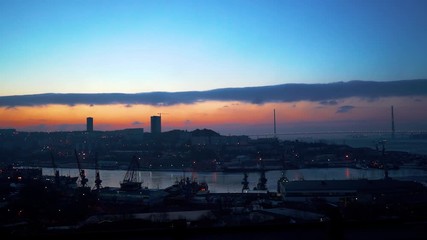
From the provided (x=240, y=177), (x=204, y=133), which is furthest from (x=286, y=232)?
(x=204, y=133)

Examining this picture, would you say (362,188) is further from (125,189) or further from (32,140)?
(32,140)

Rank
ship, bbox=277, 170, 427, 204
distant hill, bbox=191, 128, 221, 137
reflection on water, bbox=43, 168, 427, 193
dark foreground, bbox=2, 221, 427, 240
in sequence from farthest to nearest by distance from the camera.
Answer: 1. distant hill, bbox=191, 128, 221, 137
2. reflection on water, bbox=43, 168, 427, 193
3. ship, bbox=277, 170, 427, 204
4. dark foreground, bbox=2, 221, 427, 240

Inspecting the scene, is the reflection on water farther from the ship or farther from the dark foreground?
the dark foreground

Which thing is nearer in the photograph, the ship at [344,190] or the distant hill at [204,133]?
the ship at [344,190]

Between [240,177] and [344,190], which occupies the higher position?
[344,190]

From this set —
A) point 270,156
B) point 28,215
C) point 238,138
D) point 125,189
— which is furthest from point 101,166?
point 238,138

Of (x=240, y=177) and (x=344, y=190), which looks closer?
(x=344, y=190)

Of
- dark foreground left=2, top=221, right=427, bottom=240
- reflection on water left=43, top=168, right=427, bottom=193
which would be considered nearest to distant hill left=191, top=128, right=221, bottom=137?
reflection on water left=43, top=168, right=427, bottom=193

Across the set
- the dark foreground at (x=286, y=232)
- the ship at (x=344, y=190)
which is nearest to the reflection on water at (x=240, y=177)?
the ship at (x=344, y=190)

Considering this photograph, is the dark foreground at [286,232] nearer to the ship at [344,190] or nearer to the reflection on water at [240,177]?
the ship at [344,190]

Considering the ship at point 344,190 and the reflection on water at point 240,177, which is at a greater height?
the ship at point 344,190

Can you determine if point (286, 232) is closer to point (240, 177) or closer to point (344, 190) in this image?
point (344, 190)
